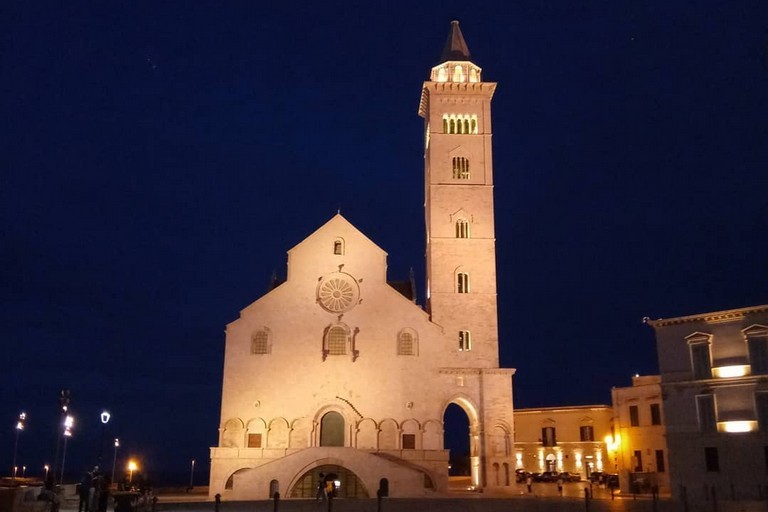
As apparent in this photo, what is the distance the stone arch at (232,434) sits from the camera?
4447cm

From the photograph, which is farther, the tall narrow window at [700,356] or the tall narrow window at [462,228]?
the tall narrow window at [462,228]

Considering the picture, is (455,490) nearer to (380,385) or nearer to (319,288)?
(380,385)

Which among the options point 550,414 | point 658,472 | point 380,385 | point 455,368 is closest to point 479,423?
point 455,368

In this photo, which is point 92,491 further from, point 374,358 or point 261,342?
point 374,358

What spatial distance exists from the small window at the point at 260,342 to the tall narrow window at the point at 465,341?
41.3 feet

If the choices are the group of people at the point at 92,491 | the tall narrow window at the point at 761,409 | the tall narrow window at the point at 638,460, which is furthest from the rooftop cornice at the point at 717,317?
the group of people at the point at 92,491

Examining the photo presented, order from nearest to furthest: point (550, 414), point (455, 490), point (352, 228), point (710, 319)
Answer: point (710, 319) → point (455, 490) → point (352, 228) → point (550, 414)

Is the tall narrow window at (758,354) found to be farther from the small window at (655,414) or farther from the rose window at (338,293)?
the rose window at (338,293)

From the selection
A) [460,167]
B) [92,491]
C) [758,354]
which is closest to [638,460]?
[758,354]

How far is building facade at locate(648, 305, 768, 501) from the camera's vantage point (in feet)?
121

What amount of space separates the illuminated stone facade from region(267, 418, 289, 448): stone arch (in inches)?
1000

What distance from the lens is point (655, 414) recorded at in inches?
1967

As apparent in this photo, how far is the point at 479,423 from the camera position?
46281 mm

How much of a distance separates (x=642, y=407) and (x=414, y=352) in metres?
17.2
